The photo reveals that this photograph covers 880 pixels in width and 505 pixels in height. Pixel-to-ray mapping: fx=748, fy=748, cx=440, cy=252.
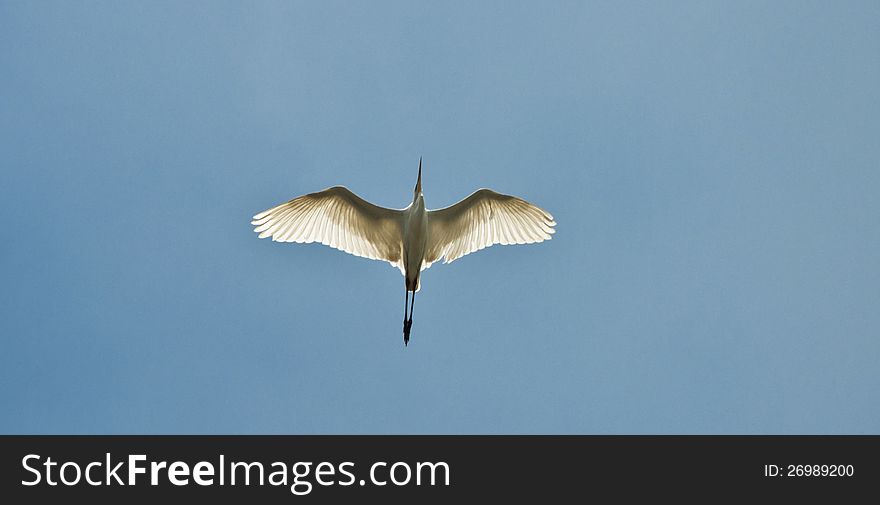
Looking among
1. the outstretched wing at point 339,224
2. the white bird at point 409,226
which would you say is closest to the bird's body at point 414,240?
the white bird at point 409,226

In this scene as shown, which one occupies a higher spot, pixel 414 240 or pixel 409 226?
pixel 409 226

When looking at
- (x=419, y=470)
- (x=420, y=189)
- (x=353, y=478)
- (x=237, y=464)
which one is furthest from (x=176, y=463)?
(x=420, y=189)

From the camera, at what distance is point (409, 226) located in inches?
523

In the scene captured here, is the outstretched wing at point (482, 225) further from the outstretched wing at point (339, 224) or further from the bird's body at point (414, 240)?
the outstretched wing at point (339, 224)

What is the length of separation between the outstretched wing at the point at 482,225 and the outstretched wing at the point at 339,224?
706mm

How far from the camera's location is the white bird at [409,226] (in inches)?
518

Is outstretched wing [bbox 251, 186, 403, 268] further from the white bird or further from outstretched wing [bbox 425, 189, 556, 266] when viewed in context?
outstretched wing [bbox 425, 189, 556, 266]

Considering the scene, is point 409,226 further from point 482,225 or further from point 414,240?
point 482,225

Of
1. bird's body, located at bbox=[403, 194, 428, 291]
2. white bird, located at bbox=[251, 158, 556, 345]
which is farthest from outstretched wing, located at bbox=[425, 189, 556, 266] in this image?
bird's body, located at bbox=[403, 194, 428, 291]

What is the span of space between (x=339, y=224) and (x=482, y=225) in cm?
263

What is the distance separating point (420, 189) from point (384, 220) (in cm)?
87

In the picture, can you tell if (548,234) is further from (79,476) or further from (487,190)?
(79,476)

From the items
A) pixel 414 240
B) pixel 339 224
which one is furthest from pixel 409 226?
pixel 339 224

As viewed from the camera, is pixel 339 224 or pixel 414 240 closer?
pixel 414 240
